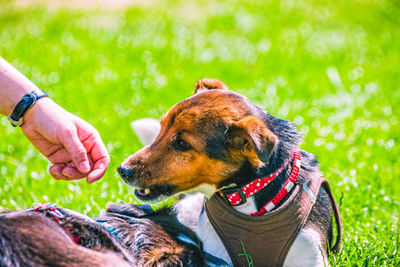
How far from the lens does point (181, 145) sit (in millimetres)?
2980

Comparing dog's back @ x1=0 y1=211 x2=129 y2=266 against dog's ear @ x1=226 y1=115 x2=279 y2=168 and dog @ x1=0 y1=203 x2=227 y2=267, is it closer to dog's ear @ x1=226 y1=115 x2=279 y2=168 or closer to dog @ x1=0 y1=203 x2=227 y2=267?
dog @ x1=0 y1=203 x2=227 y2=267

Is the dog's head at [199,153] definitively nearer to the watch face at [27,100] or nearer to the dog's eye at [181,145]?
the dog's eye at [181,145]

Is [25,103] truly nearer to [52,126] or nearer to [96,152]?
[52,126]

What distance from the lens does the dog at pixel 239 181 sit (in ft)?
9.21

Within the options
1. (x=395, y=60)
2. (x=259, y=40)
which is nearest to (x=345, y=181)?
(x=395, y=60)

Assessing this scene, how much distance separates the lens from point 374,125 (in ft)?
18.4

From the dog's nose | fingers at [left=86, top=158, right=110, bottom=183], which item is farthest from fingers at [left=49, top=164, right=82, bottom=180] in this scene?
the dog's nose

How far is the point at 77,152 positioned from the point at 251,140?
109cm

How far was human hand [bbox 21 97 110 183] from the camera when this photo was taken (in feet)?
9.03

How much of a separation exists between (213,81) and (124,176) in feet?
3.75

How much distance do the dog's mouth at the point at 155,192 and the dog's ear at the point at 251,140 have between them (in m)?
0.49

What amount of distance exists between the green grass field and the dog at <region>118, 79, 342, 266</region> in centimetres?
49

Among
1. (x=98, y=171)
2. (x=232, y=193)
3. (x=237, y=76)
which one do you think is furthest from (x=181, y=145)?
(x=237, y=76)

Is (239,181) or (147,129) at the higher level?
(147,129)
